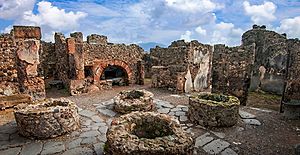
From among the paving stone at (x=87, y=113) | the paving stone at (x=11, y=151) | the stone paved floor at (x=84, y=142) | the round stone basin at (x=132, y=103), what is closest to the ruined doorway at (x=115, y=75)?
the round stone basin at (x=132, y=103)

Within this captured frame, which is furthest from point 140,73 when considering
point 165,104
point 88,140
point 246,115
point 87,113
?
point 88,140

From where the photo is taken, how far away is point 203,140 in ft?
16.4

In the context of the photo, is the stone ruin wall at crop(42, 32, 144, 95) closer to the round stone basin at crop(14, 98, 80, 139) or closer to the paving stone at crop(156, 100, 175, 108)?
the paving stone at crop(156, 100, 175, 108)

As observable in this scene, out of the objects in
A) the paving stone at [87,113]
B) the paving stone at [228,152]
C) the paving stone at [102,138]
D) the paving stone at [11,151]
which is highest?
the paving stone at [87,113]

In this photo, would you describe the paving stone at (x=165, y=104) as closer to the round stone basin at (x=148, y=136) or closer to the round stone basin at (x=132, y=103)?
the round stone basin at (x=132, y=103)

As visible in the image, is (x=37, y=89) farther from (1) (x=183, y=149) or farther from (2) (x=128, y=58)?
(1) (x=183, y=149)

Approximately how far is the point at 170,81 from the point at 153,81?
3.89 ft

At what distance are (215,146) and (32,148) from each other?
4072 mm

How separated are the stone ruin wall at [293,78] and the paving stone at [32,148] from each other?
7.76m

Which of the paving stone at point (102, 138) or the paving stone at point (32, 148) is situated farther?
the paving stone at point (102, 138)

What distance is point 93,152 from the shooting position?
14.1ft

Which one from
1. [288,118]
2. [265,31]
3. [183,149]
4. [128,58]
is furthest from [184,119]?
[265,31]

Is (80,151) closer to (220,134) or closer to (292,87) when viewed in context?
(220,134)

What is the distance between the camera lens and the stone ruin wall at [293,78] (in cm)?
725
